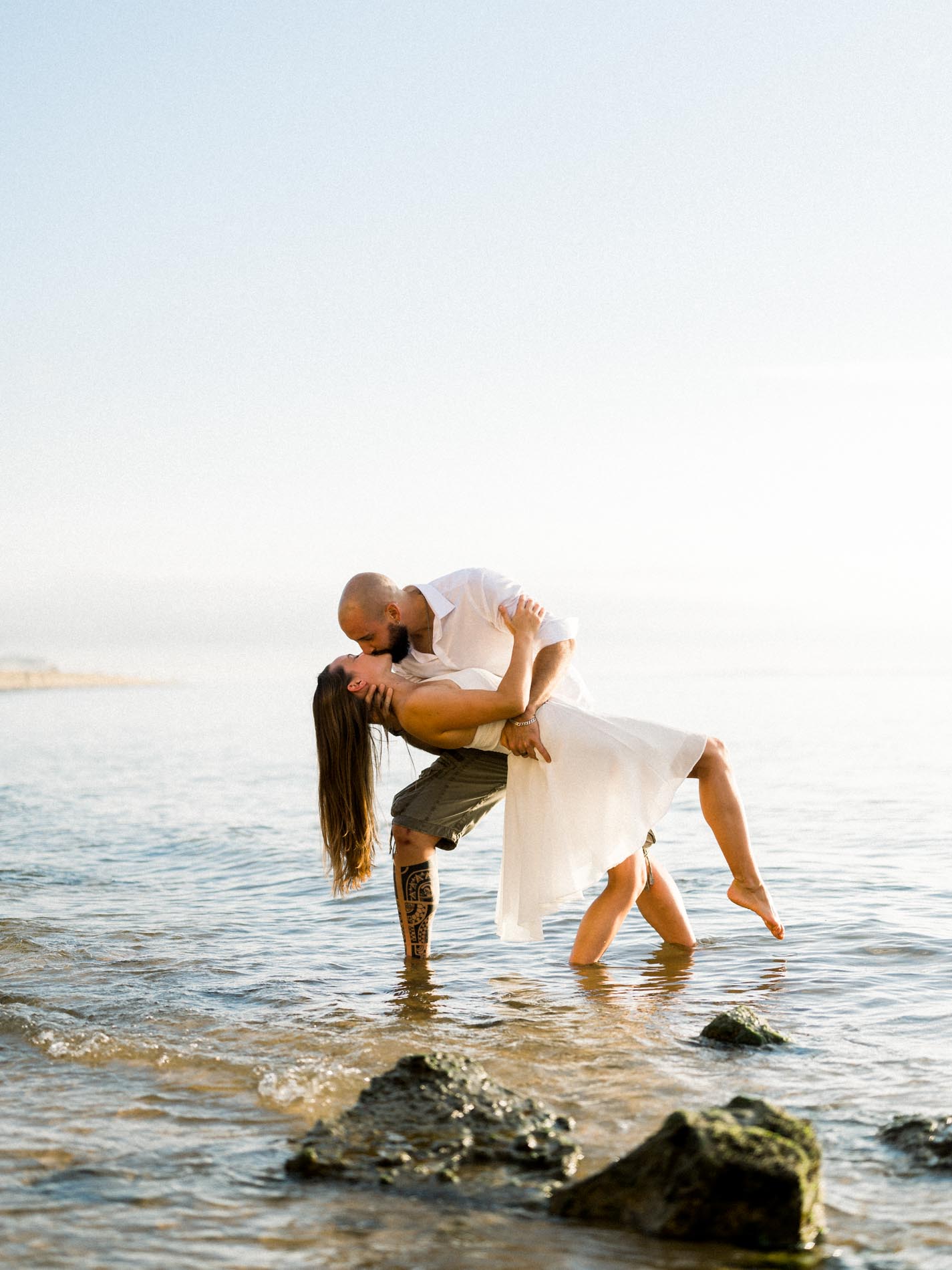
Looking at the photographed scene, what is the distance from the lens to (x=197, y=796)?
18250mm

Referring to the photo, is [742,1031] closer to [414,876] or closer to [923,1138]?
[923,1138]

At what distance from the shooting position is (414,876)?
6.82 meters

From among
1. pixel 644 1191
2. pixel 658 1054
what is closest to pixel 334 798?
pixel 658 1054

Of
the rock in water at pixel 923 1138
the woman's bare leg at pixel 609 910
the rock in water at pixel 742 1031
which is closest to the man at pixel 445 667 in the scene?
the woman's bare leg at pixel 609 910

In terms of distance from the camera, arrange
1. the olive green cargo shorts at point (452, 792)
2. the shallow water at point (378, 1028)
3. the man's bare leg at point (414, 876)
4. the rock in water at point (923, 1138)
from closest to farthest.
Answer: the shallow water at point (378, 1028) < the rock in water at point (923, 1138) < the olive green cargo shorts at point (452, 792) < the man's bare leg at point (414, 876)

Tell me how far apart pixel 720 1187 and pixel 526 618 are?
3242 mm

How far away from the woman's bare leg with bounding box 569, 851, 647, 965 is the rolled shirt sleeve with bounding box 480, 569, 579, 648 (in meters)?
1.22

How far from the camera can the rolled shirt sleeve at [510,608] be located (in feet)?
20.4

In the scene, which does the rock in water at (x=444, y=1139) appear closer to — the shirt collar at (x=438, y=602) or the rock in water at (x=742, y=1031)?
the rock in water at (x=742, y=1031)

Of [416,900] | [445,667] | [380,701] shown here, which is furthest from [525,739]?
[416,900]

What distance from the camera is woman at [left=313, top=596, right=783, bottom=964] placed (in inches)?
247

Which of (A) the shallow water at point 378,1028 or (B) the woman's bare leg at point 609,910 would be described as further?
(B) the woman's bare leg at point 609,910

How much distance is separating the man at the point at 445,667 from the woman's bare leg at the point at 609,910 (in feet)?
1.22

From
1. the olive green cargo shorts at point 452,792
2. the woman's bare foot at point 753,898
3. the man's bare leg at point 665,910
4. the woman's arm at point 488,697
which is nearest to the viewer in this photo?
the woman's arm at point 488,697
